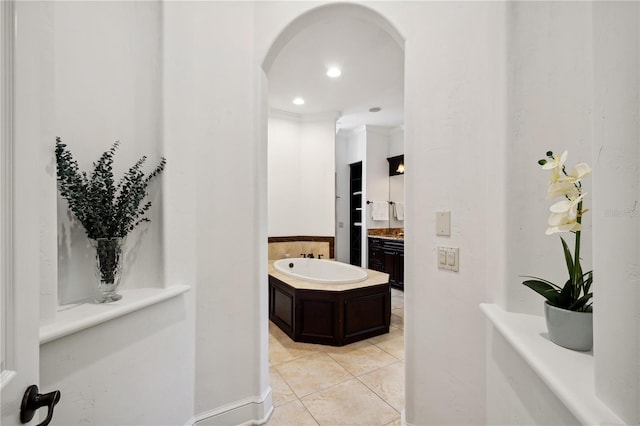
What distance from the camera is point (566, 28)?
3.24 feet

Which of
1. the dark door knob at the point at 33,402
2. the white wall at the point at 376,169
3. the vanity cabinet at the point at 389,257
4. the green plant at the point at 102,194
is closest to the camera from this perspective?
the dark door knob at the point at 33,402

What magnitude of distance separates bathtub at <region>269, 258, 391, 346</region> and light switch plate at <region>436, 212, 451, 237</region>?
1565 millimetres

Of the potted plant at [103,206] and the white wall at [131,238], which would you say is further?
the potted plant at [103,206]

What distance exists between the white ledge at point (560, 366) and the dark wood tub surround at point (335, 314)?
→ 1875 mm

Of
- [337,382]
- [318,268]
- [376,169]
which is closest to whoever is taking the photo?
[337,382]

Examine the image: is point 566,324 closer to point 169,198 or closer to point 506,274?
point 506,274

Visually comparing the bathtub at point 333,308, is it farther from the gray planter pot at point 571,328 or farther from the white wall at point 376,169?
the white wall at point 376,169

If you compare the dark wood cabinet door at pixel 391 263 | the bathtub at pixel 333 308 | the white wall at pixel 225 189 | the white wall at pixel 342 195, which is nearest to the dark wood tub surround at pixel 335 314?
the bathtub at pixel 333 308

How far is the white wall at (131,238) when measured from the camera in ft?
3.23

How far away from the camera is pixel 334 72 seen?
3.45 metres

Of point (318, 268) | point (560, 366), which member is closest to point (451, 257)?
point (560, 366)

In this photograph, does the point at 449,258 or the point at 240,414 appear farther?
the point at 240,414

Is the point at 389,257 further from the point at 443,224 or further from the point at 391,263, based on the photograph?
the point at 443,224

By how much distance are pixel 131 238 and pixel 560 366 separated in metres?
1.67
